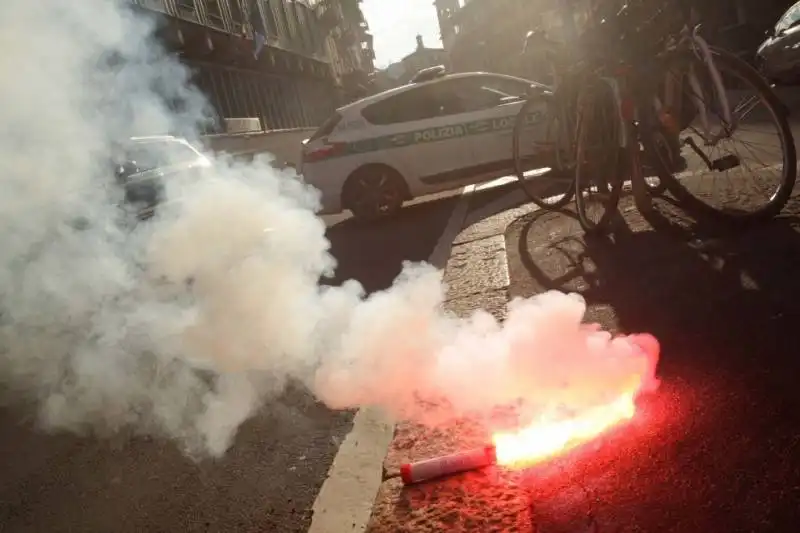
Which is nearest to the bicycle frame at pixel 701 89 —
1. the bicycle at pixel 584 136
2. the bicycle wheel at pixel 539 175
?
the bicycle at pixel 584 136

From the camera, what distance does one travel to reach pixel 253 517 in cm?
249

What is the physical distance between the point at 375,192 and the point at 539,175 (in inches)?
96.2

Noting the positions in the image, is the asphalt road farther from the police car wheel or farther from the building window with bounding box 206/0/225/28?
the building window with bounding box 206/0/225/28

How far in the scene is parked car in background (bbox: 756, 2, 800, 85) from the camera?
1357cm

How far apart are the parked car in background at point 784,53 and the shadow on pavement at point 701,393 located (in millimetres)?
11448

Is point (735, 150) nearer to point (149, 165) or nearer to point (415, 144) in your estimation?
point (415, 144)

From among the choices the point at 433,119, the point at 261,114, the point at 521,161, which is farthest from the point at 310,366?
the point at 261,114

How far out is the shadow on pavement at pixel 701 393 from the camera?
190cm

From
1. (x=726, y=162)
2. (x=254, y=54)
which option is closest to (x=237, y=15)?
(x=254, y=54)

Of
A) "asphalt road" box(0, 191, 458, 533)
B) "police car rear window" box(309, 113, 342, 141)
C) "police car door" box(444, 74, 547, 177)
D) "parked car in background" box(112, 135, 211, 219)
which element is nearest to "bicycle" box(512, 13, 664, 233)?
"police car door" box(444, 74, 547, 177)

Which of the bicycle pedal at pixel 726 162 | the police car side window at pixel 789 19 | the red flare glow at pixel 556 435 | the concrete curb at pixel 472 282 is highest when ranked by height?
the police car side window at pixel 789 19

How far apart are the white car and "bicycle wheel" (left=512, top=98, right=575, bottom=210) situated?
5.72 feet

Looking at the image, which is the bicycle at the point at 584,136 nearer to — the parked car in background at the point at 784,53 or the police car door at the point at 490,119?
the police car door at the point at 490,119

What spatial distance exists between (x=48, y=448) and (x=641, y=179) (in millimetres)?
3946
